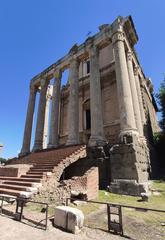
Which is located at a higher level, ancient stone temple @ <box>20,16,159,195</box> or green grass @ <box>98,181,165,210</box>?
ancient stone temple @ <box>20,16,159,195</box>

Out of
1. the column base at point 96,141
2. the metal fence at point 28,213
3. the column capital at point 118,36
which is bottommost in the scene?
the metal fence at point 28,213

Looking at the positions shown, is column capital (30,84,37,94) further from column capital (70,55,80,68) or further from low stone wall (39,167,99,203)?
low stone wall (39,167,99,203)

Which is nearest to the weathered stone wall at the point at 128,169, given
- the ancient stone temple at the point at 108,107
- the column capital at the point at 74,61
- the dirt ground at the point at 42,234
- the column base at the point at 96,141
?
the ancient stone temple at the point at 108,107

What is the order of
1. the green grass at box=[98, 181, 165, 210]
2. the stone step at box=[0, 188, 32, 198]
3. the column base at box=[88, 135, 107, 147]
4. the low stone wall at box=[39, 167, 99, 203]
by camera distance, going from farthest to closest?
the column base at box=[88, 135, 107, 147] → the low stone wall at box=[39, 167, 99, 203] → the green grass at box=[98, 181, 165, 210] → the stone step at box=[0, 188, 32, 198]

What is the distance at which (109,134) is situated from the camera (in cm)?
2028

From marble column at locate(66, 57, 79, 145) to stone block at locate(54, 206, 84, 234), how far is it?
11057 millimetres

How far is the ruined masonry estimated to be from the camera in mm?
9984

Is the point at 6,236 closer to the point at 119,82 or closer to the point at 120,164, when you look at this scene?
the point at 120,164

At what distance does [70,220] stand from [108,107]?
17474 millimetres

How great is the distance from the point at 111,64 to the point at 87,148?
13996 mm

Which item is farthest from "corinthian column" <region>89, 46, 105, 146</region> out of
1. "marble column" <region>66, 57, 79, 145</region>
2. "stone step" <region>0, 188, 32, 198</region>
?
"stone step" <region>0, 188, 32, 198</region>

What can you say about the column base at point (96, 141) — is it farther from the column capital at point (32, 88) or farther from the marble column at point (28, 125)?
the column capital at point (32, 88)

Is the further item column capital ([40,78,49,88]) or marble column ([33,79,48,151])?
column capital ([40,78,49,88])

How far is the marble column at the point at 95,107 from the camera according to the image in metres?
14.5
